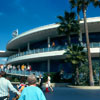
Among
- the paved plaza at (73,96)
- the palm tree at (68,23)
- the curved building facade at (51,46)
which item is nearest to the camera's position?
the paved plaza at (73,96)

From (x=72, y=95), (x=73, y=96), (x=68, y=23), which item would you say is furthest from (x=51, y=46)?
(x=73, y=96)

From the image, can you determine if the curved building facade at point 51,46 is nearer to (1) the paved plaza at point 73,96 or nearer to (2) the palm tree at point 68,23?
(2) the palm tree at point 68,23

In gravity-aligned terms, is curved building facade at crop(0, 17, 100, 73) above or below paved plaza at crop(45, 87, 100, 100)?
above

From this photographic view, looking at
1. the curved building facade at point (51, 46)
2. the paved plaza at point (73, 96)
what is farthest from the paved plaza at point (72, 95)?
the curved building facade at point (51, 46)

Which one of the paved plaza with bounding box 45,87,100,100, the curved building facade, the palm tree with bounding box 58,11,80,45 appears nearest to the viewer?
the paved plaza with bounding box 45,87,100,100

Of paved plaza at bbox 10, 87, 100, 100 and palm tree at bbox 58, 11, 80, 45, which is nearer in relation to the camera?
paved plaza at bbox 10, 87, 100, 100

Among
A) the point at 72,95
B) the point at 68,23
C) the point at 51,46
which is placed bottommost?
the point at 72,95

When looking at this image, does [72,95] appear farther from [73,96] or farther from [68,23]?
[68,23]

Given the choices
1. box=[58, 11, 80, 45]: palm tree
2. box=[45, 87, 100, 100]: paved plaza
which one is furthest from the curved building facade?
box=[45, 87, 100, 100]: paved plaza

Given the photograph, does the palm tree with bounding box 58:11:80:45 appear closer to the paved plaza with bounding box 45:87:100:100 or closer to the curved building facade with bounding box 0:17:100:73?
the curved building facade with bounding box 0:17:100:73

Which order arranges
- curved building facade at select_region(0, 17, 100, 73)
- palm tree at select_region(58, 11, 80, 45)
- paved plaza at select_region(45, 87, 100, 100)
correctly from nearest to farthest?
1. paved plaza at select_region(45, 87, 100, 100)
2. palm tree at select_region(58, 11, 80, 45)
3. curved building facade at select_region(0, 17, 100, 73)

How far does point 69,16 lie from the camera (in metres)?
22.7

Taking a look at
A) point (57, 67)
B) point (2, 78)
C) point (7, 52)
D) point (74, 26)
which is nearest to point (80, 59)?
point (74, 26)

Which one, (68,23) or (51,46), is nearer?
(68,23)
